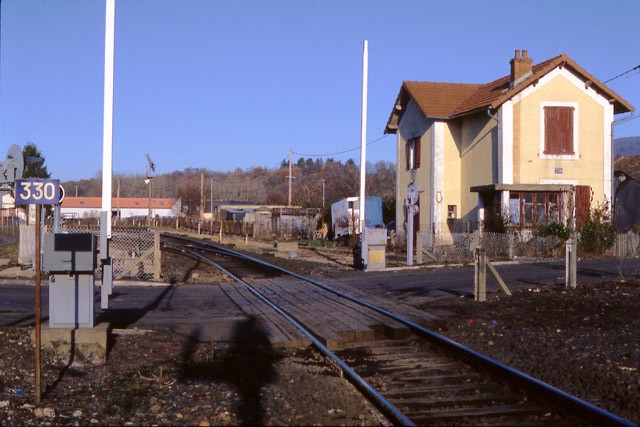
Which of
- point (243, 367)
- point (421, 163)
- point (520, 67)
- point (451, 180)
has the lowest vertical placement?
point (243, 367)

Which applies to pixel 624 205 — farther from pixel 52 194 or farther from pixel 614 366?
pixel 52 194

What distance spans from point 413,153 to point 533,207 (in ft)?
29.6

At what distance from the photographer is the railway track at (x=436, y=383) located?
6.08 meters

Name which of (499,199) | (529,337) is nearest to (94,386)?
(529,337)

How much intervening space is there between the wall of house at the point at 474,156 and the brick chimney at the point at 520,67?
212 centimetres

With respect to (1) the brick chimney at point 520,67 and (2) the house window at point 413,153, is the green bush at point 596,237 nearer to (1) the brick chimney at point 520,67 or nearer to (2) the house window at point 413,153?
(1) the brick chimney at point 520,67

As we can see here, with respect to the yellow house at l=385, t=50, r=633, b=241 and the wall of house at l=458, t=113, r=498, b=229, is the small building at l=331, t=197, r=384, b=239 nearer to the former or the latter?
the wall of house at l=458, t=113, r=498, b=229

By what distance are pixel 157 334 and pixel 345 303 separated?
4.94 metres

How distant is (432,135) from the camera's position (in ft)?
114

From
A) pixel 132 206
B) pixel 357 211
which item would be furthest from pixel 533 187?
pixel 132 206

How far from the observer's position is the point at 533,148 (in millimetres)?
31109

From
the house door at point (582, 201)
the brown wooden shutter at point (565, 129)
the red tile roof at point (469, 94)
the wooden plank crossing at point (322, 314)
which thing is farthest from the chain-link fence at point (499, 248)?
the wooden plank crossing at point (322, 314)

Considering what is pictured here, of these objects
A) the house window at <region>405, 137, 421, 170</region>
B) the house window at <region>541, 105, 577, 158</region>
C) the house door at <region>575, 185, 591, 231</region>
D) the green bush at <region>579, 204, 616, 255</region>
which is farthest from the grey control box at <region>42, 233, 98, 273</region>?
the house window at <region>405, 137, 421, 170</region>

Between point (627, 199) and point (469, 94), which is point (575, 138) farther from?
point (469, 94)
